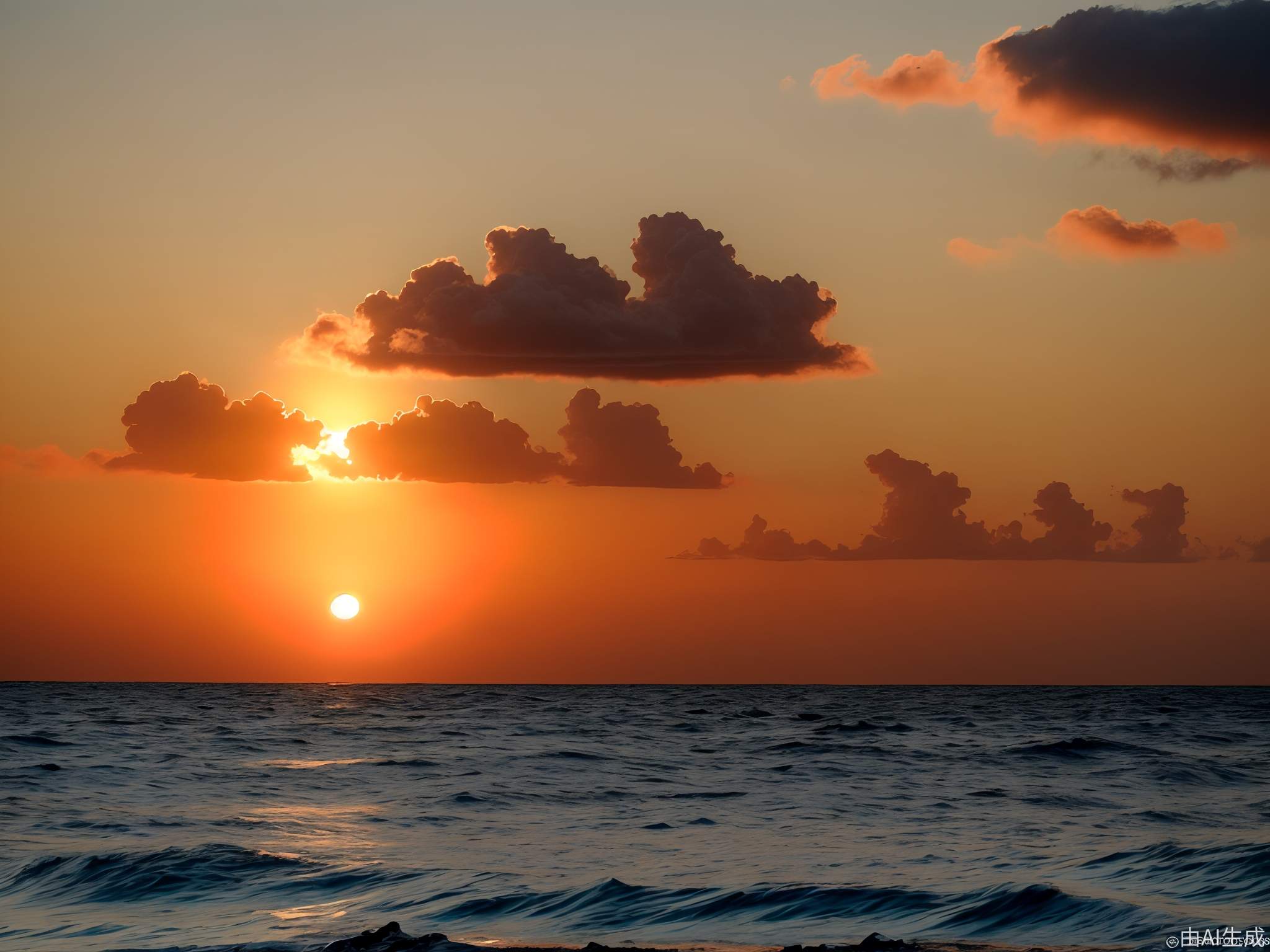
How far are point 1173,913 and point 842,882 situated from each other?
616 centimetres

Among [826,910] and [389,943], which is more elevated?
[389,943]

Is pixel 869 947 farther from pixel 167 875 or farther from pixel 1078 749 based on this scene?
pixel 1078 749

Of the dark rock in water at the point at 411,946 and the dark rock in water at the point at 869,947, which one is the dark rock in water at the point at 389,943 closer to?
the dark rock in water at the point at 411,946

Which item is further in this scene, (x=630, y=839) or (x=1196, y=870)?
(x=630, y=839)

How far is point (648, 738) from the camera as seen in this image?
6812 centimetres

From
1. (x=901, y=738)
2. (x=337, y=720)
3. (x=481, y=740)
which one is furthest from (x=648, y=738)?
(x=337, y=720)

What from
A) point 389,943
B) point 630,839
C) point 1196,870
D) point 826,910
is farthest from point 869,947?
point 630,839

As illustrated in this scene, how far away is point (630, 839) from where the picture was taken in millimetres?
31016

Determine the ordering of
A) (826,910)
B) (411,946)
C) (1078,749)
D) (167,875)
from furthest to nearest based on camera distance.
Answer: (1078,749), (167,875), (826,910), (411,946)

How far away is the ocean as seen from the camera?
21891 millimetres

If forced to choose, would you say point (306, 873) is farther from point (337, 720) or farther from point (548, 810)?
point (337, 720)

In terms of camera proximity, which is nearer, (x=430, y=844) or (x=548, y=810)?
(x=430, y=844)

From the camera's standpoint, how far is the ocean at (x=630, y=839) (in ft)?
71.8

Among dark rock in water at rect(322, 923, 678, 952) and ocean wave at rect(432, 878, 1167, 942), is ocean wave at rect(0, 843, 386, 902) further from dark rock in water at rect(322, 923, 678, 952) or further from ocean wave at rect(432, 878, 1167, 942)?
dark rock in water at rect(322, 923, 678, 952)
